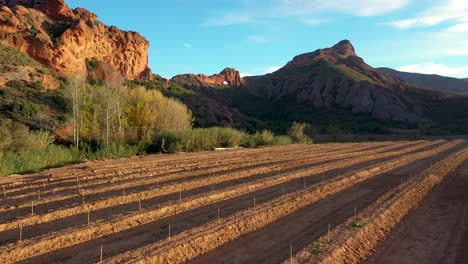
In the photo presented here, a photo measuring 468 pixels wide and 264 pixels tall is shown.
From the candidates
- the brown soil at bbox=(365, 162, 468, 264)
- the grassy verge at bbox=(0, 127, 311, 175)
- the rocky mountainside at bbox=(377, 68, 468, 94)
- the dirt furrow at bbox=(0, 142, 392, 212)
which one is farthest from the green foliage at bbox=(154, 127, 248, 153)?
the rocky mountainside at bbox=(377, 68, 468, 94)

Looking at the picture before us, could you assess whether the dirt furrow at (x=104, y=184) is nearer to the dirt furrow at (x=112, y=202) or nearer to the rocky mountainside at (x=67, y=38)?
the dirt furrow at (x=112, y=202)

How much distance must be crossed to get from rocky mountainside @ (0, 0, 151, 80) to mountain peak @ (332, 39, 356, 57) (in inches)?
A: 3531

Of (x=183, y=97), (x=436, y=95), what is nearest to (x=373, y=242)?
(x=183, y=97)

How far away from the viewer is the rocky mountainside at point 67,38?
38875 mm

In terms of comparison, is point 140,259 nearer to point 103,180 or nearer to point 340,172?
point 103,180

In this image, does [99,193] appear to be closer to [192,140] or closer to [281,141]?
[192,140]

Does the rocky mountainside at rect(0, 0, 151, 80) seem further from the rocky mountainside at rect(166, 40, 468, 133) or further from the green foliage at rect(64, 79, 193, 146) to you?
the green foliage at rect(64, 79, 193, 146)

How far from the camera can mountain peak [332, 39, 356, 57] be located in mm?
126925

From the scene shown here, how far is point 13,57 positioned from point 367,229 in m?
38.9

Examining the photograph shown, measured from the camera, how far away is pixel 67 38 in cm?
4203

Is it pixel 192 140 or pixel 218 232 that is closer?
pixel 218 232

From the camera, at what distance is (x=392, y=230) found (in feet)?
26.9

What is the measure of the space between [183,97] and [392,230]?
1900 inches

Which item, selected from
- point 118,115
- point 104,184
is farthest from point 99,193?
point 118,115
